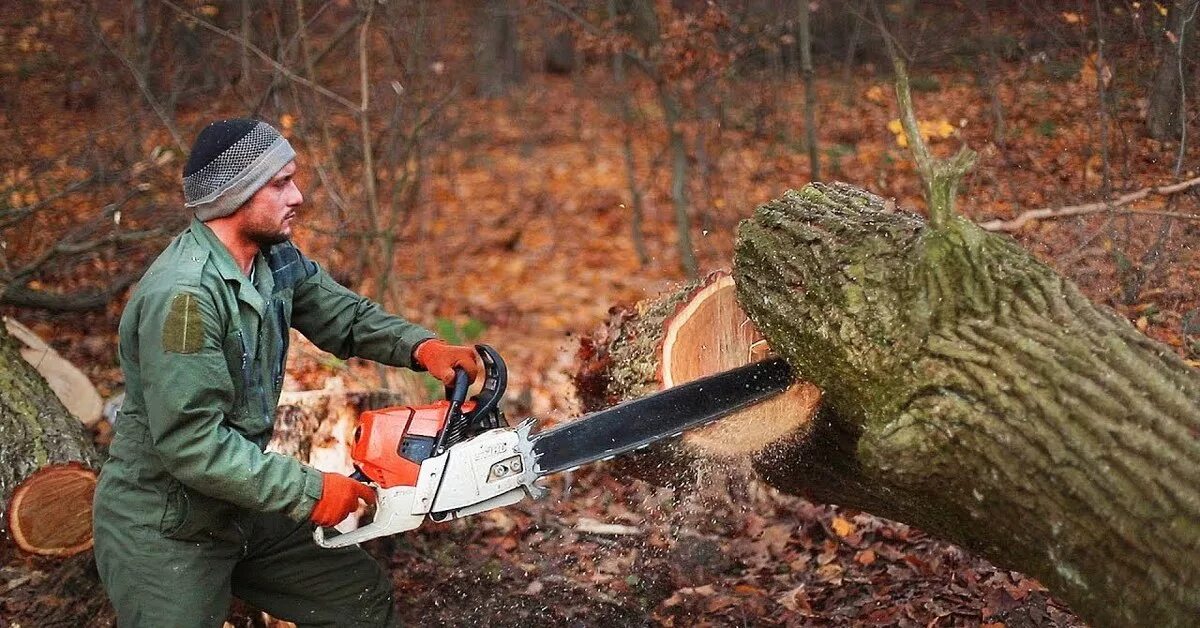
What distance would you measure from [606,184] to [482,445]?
23.1ft

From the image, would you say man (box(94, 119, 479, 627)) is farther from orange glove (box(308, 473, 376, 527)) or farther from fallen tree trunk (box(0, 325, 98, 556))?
fallen tree trunk (box(0, 325, 98, 556))

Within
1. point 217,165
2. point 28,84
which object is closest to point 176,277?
point 217,165

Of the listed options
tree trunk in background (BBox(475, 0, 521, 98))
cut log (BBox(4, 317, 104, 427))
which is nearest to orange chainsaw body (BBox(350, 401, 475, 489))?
cut log (BBox(4, 317, 104, 427))

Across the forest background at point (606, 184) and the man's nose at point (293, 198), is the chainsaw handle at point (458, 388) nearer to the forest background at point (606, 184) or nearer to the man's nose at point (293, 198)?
the man's nose at point (293, 198)

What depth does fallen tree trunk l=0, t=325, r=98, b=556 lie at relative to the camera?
371cm

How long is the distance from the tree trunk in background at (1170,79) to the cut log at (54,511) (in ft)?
17.2

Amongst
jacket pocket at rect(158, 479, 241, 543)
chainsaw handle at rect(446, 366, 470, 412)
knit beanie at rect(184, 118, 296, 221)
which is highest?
knit beanie at rect(184, 118, 296, 221)

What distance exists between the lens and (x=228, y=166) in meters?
2.89

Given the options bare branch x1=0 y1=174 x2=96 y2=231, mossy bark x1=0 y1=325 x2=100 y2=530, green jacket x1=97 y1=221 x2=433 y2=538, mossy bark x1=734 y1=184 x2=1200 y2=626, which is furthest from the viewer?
bare branch x1=0 y1=174 x2=96 y2=231

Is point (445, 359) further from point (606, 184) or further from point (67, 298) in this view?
point (606, 184)

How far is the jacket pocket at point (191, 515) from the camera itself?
2.90 metres

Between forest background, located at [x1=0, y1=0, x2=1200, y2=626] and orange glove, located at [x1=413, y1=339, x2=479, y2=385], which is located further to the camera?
forest background, located at [x1=0, y1=0, x2=1200, y2=626]

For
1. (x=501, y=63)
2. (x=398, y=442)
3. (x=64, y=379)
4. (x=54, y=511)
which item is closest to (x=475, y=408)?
(x=398, y=442)

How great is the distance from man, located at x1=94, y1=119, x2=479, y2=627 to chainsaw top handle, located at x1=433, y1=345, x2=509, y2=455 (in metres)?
0.10
